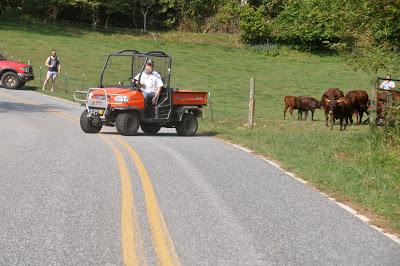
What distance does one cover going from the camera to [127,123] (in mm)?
16375

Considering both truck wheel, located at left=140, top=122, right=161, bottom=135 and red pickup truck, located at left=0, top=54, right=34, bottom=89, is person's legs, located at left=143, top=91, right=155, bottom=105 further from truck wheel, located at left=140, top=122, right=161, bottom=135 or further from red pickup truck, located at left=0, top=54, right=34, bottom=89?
red pickup truck, located at left=0, top=54, right=34, bottom=89

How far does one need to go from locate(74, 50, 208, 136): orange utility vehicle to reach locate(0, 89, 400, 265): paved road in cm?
338

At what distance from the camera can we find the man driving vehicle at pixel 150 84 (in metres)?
16.7

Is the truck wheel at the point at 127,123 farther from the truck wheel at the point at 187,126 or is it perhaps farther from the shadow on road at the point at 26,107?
the shadow on road at the point at 26,107

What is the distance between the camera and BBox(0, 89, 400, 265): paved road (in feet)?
19.6

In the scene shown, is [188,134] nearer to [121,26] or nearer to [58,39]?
[58,39]

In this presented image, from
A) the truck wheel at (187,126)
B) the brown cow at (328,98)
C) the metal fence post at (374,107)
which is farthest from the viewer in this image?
the brown cow at (328,98)

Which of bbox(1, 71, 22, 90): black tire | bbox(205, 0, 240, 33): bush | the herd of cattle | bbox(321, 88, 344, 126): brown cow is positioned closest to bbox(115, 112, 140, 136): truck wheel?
the herd of cattle

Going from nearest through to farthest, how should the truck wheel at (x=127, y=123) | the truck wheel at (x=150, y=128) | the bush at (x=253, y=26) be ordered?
the truck wheel at (x=127, y=123) < the truck wheel at (x=150, y=128) < the bush at (x=253, y=26)

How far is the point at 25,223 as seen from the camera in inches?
269

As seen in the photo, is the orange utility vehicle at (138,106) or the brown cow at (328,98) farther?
the brown cow at (328,98)

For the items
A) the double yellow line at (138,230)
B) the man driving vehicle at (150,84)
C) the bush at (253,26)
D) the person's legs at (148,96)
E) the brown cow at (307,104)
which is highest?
the bush at (253,26)

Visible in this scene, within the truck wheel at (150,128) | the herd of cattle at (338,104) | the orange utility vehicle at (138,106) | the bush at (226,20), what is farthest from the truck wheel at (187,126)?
the bush at (226,20)

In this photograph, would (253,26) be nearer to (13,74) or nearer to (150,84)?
(13,74)
